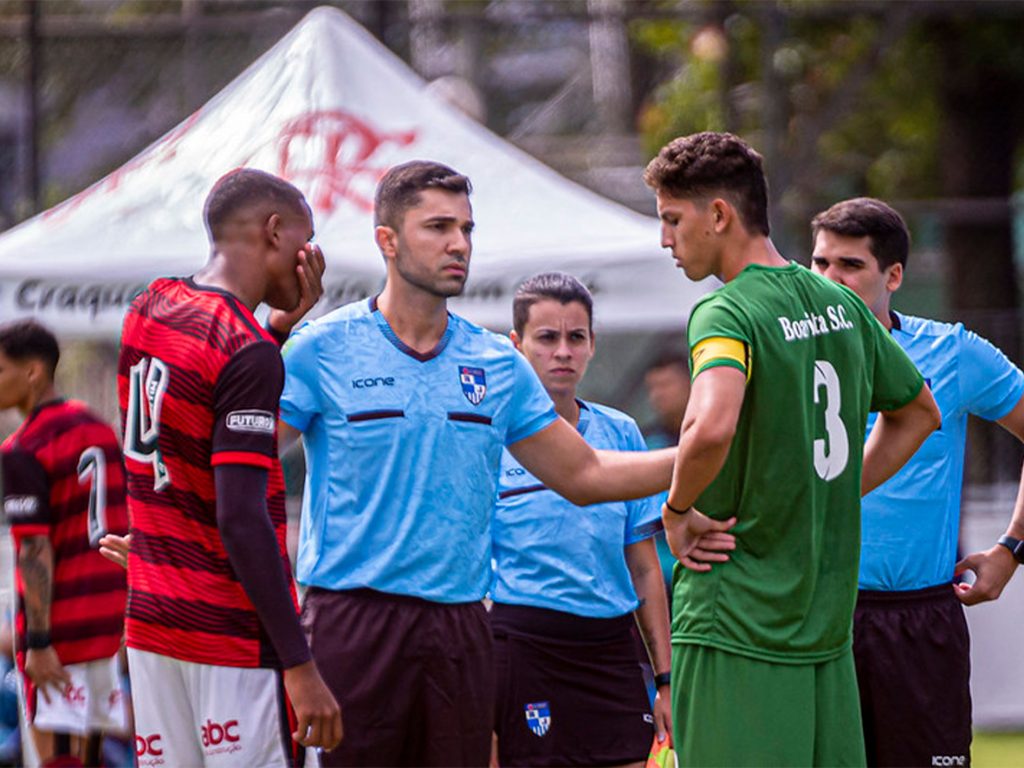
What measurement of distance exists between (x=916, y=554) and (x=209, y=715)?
243 centimetres

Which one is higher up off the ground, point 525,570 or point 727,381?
point 727,381

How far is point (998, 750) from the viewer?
33.3 feet

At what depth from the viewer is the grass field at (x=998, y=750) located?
963 cm

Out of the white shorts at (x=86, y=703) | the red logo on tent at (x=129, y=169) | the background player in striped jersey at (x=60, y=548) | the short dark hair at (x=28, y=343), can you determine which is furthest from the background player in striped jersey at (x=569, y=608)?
the red logo on tent at (x=129, y=169)

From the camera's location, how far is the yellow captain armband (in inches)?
163

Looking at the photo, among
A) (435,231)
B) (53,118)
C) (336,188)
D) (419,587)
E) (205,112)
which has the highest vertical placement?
(53,118)

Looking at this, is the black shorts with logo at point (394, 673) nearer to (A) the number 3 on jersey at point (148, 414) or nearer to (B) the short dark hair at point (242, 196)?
(A) the number 3 on jersey at point (148, 414)

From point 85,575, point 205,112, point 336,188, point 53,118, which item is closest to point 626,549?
point 85,575

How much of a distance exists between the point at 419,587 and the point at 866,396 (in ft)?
4.42

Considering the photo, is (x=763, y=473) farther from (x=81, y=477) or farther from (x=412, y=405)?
(x=81, y=477)

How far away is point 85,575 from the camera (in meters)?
7.05

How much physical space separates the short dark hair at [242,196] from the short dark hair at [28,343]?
2.84m

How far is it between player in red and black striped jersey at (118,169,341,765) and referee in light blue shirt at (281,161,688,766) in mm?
496

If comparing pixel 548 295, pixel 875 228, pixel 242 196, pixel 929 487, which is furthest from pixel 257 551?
pixel 875 228
